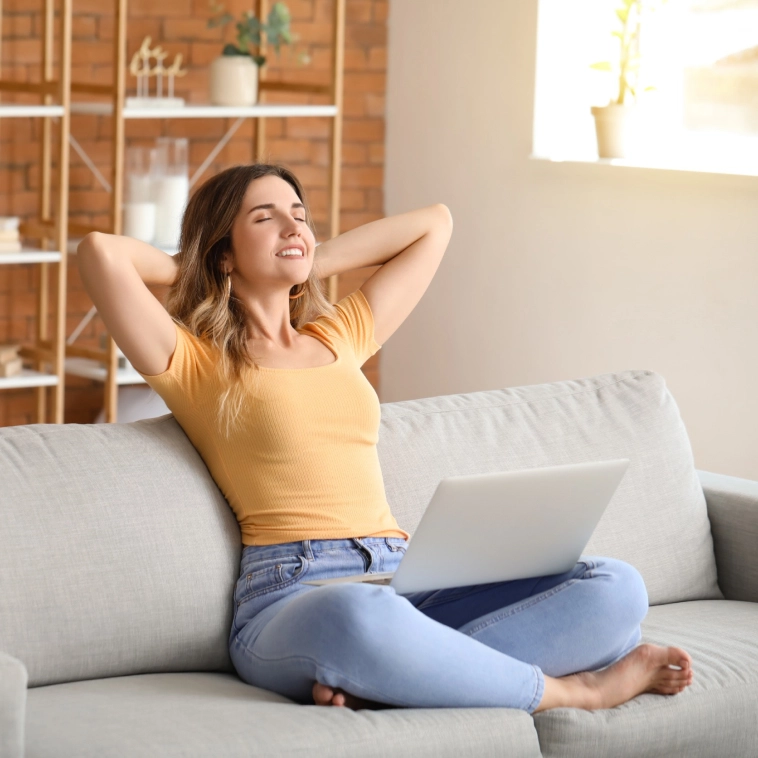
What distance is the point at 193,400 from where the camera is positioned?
84.4 inches

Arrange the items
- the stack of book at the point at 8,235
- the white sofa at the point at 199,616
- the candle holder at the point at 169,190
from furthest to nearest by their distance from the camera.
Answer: the candle holder at the point at 169,190 < the stack of book at the point at 8,235 < the white sofa at the point at 199,616

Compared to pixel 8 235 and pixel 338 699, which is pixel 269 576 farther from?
pixel 8 235

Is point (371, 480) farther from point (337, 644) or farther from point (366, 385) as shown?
point (337, 644)

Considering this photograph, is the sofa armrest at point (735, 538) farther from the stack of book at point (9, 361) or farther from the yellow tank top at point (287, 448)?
the stack of book at point (9, 361)

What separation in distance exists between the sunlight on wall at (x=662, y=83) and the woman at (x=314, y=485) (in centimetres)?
189

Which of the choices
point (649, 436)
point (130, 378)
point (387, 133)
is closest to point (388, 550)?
point (649, 436)

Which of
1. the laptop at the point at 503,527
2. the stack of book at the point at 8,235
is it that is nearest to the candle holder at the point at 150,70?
the stack of book at the point at 8,235

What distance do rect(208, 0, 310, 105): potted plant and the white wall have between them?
71 centimetres

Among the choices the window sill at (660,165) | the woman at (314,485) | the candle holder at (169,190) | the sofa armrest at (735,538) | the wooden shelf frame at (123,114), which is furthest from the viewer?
the candle holder at (169,190)

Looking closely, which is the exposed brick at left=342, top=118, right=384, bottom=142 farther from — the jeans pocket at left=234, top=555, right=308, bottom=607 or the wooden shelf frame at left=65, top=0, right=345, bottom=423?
the jeans pocket at left=234, top=555, right=308, bottom=607

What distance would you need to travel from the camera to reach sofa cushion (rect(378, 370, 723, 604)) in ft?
7.97

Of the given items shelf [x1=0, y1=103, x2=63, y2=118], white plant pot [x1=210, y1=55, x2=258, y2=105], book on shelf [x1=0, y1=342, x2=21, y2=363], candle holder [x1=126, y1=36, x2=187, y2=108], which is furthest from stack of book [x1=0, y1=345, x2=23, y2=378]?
white plant pot [x1=210, y1=55, x2=258, y2=105]

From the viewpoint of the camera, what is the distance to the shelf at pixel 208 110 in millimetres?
4074

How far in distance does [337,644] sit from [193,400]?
1.79 feet
